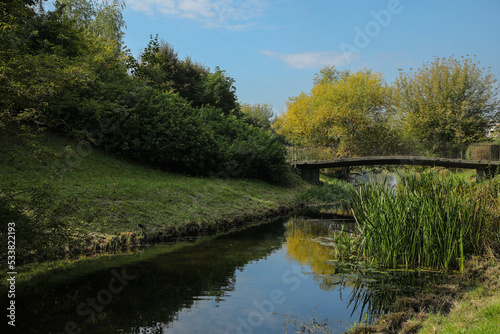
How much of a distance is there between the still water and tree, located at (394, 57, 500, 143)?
3192 centimetres

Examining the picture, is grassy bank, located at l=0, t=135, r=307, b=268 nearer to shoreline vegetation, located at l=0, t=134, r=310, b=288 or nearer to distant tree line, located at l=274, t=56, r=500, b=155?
shoreline vegetation, located at l=0, t=134, r=310, b=288

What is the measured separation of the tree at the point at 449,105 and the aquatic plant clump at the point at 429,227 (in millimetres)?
31095

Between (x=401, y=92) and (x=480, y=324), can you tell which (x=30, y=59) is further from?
(x=401, y=92)

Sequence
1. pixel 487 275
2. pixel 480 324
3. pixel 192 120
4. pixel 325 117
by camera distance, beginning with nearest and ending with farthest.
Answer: pixel 480 324 < pixel 487 275 < pixel 192 120 < pixel 325 117

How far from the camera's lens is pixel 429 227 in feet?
28.6

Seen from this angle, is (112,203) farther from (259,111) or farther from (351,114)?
(259,111)

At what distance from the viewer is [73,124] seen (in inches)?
811

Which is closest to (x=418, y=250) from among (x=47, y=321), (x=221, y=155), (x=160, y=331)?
(x=160, y=331)

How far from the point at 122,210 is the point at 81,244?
286cm

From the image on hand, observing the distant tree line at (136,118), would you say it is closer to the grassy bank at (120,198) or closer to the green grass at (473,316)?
the grassy bank at (120,198)

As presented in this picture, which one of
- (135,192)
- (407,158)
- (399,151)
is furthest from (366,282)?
(399,151)

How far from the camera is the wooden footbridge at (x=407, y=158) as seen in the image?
28.9 metres

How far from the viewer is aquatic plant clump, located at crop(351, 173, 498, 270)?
8.77m

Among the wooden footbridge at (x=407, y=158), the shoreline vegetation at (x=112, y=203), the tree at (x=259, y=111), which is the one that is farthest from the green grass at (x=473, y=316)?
the tree at (x=259, y=111)
